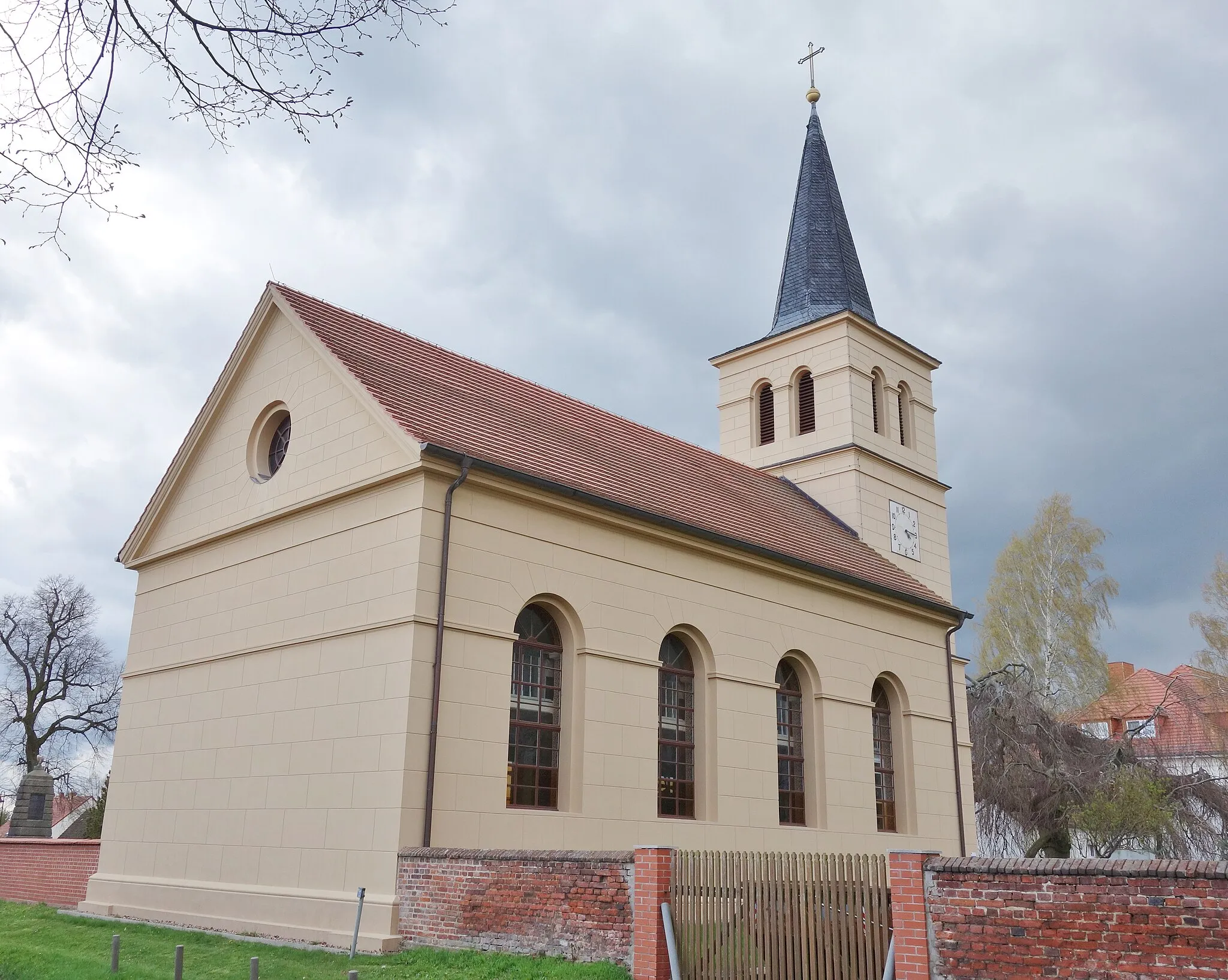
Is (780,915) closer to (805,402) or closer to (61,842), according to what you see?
(61,842)

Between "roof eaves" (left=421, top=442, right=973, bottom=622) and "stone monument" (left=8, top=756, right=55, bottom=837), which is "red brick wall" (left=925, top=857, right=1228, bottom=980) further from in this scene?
"stone monument" (left=8, top=756, right=55, bottom=837)

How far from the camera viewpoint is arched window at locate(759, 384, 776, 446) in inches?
1107

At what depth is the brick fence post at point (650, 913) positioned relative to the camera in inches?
400

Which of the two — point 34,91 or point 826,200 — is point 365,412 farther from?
point 826,200

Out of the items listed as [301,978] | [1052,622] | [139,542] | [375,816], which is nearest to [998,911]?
[301,978]

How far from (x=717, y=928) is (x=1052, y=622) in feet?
111

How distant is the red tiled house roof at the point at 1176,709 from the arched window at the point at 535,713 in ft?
61.3

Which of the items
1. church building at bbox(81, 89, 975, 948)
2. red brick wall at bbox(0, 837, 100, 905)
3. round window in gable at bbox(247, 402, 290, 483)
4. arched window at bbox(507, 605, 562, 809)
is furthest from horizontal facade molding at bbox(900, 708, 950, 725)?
red brick wall at bbox(0, 837, 100, 905)

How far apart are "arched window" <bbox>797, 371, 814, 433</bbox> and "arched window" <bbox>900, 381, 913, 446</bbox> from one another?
8.37ft

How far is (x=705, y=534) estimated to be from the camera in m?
18.0

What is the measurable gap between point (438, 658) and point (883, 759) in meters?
11.3

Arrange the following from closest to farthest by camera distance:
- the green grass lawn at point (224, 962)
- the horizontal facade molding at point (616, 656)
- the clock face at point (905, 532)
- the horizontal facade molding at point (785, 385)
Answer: the green grass lawn at point (224, 962) < the horizontal facade molding at point (616, 656) < the clock face at point (905, 532) < the horizontal facade molding at point (785, 385)

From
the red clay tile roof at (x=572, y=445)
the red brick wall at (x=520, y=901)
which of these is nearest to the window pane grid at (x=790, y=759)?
the red clay tile roof at (x=572, y=445)

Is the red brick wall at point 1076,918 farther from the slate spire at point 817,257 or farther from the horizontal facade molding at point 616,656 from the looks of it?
the slate spire at point 817,257
